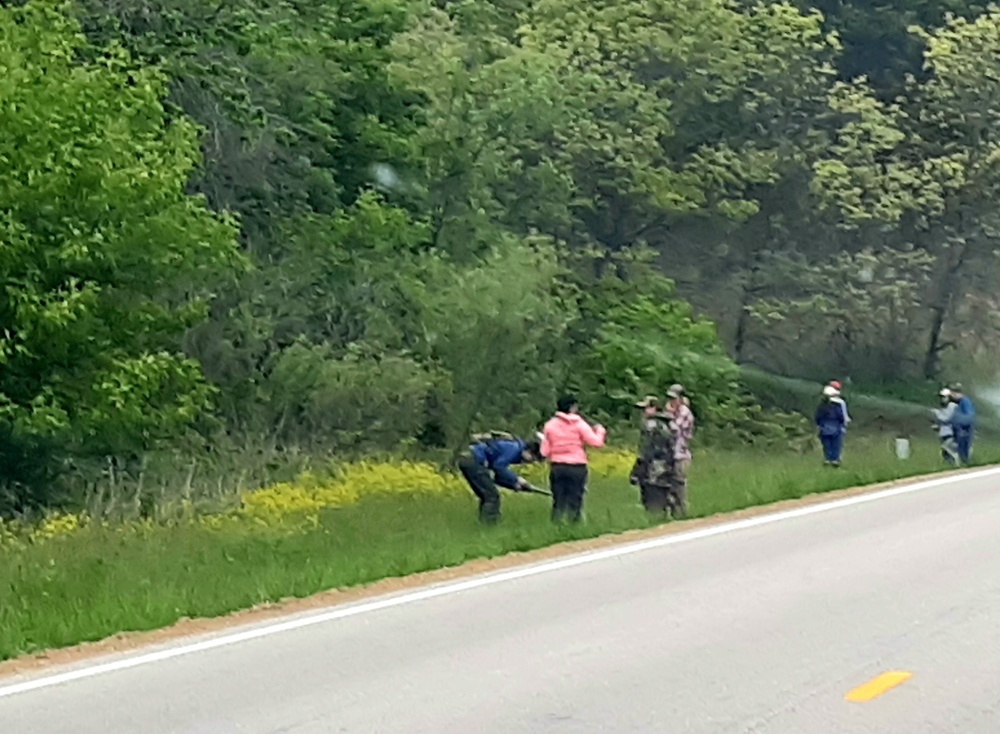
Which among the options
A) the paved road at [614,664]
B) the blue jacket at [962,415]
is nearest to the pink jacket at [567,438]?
the paved road at [614,664]

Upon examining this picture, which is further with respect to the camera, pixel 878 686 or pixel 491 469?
pixel 491 469

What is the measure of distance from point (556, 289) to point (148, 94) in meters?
14.9

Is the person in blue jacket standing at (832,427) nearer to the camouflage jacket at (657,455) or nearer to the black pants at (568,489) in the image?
the camouflage jacket at (657,455)

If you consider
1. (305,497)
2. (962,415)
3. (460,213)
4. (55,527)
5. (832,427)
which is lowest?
(962,415)

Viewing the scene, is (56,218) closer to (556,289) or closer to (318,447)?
(318,447)

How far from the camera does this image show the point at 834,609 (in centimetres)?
1355

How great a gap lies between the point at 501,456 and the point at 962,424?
13513 millimetres

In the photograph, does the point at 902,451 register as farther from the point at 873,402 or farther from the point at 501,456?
the point at 873,402

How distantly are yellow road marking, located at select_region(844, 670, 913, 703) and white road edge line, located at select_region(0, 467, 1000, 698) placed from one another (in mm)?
3996

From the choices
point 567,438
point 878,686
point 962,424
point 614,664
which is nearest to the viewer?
point 878,686

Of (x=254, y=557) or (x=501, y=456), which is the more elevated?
(x=501, y=456)

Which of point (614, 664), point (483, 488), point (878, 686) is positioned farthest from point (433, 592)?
point (483, 488)

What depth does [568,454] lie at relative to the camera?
1931 centimetres

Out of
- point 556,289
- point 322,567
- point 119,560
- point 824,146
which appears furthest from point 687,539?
point 824,146
